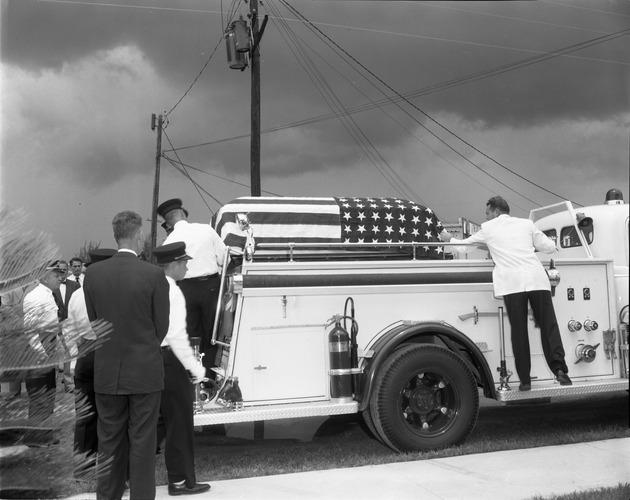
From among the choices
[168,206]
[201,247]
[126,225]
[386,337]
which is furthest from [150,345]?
[168,206]

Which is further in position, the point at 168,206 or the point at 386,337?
the point at 168,206

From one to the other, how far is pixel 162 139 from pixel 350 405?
3744mm

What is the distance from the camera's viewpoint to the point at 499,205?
5.95 metres

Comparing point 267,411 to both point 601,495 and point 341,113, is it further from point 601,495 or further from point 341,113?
point 341,113

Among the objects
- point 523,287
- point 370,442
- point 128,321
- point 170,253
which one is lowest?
point 370,442

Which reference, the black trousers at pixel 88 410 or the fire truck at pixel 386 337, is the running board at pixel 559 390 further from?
the black trousers at pixel 88 410

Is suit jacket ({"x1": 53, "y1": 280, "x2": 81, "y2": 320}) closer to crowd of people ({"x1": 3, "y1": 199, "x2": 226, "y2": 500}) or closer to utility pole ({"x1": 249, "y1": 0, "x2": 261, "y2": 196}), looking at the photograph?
utility pole ({"x1": 249, "y1": 0, "x2": 261, "y2": 196})

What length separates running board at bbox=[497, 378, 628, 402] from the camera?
17.8 feet

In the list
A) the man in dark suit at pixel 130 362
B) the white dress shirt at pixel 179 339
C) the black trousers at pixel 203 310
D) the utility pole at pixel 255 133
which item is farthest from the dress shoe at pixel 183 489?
the utility pole at pixel 255 133

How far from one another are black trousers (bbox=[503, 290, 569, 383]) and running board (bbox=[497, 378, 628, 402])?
0.39 ft

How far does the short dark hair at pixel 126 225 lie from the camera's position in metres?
3.89

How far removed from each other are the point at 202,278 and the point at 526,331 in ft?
8.93

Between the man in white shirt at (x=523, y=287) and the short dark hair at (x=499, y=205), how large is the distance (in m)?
0.18

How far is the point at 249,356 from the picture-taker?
497 cm
